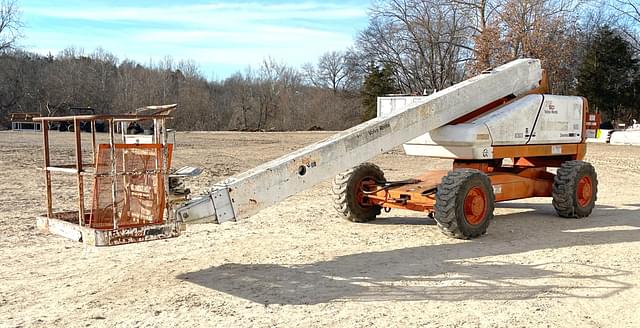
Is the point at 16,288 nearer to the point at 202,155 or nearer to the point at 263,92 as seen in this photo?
the point at 202,155

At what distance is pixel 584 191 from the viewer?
10.8 metres

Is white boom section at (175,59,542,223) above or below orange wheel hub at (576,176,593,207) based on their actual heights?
above

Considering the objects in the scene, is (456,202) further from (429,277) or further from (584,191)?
(584,191)

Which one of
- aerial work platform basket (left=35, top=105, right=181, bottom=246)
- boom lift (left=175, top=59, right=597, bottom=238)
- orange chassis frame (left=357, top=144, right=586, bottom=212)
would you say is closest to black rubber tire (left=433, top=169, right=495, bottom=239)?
boom lift (left=175, top=59, right=597, bottom=238)

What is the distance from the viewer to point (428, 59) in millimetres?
52656

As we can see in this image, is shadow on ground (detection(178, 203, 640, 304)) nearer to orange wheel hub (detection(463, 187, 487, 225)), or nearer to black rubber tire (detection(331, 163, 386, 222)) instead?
orange wheel hub (detection(463, 187, 487, 225))

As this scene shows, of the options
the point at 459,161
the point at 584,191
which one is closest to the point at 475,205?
the point at 459,161

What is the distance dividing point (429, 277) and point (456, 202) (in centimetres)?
167

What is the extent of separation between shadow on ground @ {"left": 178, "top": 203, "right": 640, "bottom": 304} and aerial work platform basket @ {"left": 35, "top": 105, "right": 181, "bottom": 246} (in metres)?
0.86

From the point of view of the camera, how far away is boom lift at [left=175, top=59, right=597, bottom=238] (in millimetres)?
7051

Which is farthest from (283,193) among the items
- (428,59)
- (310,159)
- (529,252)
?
(428,59)

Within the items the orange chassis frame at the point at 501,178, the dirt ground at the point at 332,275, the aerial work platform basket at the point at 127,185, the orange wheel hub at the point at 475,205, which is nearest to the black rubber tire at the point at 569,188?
the dirt ground at the point at 332,275

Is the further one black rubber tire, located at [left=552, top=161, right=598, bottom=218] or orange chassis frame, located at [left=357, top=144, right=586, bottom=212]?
black rubber tire, located at [left=552, top=161, right=598, bottom=218]

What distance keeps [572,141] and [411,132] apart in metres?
3.86
